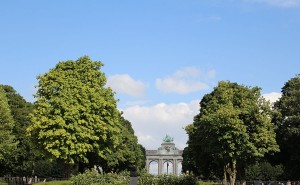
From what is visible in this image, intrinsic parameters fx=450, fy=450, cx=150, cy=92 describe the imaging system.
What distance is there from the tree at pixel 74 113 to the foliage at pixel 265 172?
3811 centimetres

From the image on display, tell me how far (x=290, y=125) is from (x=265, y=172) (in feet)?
73.6

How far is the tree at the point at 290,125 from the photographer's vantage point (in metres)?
61.4

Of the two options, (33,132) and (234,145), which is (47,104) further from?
(234,145)

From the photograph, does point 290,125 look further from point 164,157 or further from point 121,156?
point 164,157

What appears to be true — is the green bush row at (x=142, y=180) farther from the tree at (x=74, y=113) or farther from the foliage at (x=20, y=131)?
the foliage at (x=20, y=131)

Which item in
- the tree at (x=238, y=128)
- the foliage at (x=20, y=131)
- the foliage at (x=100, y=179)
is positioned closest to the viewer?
the foliage at (x=100, y=179)

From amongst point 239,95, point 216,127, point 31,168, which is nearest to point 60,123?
point 216,127

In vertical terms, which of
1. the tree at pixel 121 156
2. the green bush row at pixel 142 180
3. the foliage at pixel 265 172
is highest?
the tree at pixel 121 156

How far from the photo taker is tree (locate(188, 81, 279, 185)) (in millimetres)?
47531

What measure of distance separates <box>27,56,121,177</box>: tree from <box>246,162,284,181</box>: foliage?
1500 inches

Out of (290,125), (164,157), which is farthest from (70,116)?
(164,157)

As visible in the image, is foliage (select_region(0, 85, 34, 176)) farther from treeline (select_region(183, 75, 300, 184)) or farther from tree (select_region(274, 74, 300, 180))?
tree (select_region(274, 74, 300, 180))

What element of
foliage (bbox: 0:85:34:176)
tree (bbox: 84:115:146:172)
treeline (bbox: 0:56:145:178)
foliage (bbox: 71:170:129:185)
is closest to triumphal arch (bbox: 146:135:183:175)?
tree (bbox: 84:115:146:172)

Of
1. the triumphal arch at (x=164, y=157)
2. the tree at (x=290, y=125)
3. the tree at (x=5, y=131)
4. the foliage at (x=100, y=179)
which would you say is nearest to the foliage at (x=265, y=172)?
the tree at (x=290, y=125)
